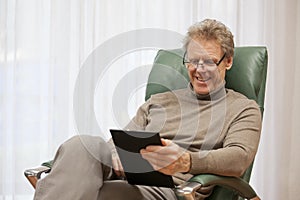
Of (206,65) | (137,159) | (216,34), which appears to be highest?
(216,34)

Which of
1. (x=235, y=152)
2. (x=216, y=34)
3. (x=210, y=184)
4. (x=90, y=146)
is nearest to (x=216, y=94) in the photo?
(x=216, y=34)

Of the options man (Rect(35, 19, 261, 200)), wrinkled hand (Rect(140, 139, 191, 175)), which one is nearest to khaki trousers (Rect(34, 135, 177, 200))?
man (Rect(35, 19, 261, 200))

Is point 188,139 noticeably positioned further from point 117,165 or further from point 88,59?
point 88,59

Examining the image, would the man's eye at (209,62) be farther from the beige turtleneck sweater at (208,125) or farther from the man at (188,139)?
the beige turtleneck sweater at (208,125)

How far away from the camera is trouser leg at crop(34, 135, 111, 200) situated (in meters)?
1.52

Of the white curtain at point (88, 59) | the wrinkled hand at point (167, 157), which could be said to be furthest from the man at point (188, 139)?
the white curtain at point (88, 59)

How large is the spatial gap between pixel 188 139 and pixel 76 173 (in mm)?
497

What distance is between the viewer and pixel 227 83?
208cm

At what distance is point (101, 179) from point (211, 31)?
724 millimetres

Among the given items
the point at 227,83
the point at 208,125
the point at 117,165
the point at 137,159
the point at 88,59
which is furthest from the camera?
the point at 88,59

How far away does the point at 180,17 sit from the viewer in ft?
9.43

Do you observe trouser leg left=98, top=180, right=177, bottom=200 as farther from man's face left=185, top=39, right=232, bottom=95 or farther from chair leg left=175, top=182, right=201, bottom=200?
man's face left=185, top=39, right=232, bottom=95
